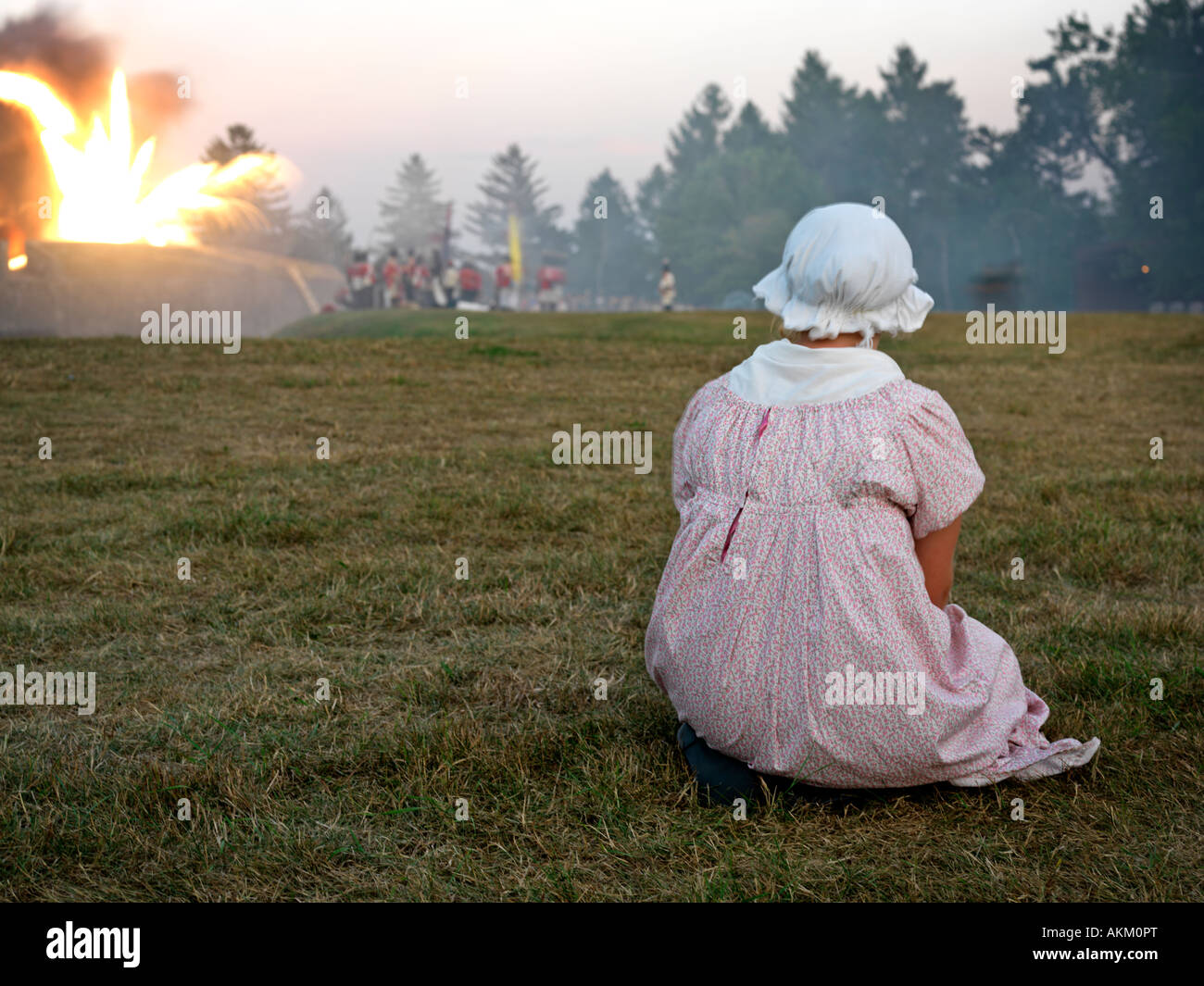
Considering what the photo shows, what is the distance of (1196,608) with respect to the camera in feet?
13.9

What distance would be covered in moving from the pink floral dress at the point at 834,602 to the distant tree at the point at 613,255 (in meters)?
89.0

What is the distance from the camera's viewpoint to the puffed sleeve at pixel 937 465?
8.41 feet

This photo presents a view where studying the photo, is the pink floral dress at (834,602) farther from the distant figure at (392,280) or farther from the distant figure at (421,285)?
the distant figure at (421,285)

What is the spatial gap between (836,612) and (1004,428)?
7360mm

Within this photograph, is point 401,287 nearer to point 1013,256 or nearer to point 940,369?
point 940,369

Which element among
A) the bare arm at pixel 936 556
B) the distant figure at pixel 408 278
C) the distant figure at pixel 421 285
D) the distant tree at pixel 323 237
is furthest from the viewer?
the distant tree at pixel 323 237

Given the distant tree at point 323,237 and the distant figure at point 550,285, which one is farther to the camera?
the distant tree at point 323,237

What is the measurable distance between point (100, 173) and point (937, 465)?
29.3m

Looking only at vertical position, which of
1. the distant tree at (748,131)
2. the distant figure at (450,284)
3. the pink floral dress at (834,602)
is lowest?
the pink floral dress at (834,602)

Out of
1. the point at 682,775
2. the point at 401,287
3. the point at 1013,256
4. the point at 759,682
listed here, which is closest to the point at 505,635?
the point at 682,775

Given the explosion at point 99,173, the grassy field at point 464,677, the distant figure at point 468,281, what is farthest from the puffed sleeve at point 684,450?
the distant figure at point 468,281

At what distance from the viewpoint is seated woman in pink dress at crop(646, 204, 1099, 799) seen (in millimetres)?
2533

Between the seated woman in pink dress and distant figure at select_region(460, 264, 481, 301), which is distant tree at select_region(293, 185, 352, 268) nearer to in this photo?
distant figure at select_region(460, 264, 481, 301)
